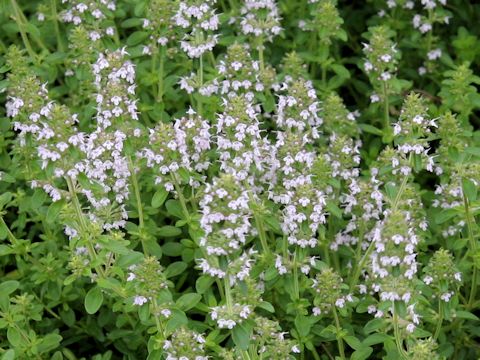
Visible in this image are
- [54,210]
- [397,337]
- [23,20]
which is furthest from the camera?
[23,20]

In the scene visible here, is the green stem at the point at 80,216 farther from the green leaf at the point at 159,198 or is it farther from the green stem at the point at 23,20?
the green stem at the point at 23,20

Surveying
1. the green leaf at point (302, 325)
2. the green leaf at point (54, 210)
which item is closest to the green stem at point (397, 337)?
the green leaf at point (302, 325)

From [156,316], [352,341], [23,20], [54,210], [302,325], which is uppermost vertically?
[23,20]

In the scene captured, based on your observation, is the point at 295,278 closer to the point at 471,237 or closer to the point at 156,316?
the point at 156,316

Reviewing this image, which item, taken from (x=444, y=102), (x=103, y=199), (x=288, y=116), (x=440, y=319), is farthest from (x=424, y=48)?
(x=103, y=199)

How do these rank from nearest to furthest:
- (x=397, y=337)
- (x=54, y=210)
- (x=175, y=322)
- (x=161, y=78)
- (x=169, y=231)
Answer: (x=397, y=337), (x=175, y=322), (x=54, y=210), (x=169, y=231), (x=161, y=78)

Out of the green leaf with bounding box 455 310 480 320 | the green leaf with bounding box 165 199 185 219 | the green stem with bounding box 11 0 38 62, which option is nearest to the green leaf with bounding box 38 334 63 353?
the green leaf with bounding box 165 199 185 219

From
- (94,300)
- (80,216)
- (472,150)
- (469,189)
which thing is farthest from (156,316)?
(472,150)
